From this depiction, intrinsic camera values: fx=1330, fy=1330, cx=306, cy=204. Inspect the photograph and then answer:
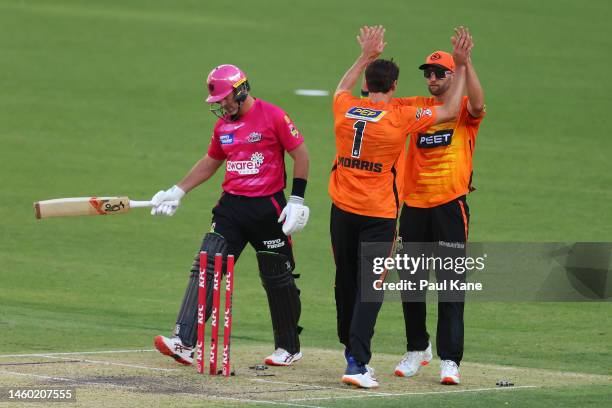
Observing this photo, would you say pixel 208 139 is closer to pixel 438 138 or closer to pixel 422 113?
pixel 438 138

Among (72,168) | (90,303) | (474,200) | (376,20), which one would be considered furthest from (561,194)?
(376,20)

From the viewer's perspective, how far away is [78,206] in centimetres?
1046

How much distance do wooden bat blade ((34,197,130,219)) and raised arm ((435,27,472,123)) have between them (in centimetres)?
263

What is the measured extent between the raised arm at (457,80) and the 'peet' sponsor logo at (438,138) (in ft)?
0.81

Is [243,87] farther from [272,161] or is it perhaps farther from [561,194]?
[561,194]

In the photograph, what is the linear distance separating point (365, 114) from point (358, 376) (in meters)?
1.93

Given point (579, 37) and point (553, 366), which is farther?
point (579, 37)

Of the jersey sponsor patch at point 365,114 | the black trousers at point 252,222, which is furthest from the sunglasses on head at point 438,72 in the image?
the black trousers at point 252,222

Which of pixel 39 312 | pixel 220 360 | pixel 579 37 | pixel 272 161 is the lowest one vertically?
pixel 579 37

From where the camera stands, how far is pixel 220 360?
10719 mm

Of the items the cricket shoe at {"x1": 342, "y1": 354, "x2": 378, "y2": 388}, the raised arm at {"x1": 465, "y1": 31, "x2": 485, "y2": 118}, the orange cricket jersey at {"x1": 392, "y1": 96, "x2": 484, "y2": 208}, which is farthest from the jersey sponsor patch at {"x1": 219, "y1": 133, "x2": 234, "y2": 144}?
the cricket shoe at {"x1": 342, "y1": 354, "x2": 378, "y2": 388}

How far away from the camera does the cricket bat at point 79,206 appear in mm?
10375

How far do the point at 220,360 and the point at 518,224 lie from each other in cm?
983

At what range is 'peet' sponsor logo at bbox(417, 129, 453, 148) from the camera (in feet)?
33.2
